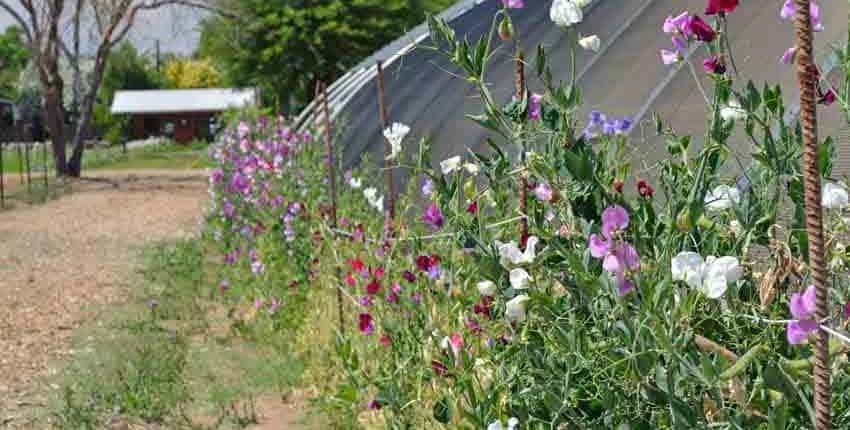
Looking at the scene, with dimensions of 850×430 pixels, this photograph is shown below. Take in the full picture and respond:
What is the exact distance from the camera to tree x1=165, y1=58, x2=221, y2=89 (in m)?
77.0

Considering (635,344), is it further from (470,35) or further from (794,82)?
(470,35)

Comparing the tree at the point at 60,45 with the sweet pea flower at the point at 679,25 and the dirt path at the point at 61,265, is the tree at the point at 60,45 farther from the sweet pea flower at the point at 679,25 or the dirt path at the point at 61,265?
the sweet pea flower at the point at 679,25

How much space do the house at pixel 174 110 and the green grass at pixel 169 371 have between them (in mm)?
56646

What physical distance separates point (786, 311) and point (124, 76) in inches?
2964

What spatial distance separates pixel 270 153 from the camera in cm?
803

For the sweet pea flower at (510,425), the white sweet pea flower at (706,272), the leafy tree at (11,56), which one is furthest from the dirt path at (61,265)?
the leafy tree at (11,56)

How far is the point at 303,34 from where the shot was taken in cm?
2917

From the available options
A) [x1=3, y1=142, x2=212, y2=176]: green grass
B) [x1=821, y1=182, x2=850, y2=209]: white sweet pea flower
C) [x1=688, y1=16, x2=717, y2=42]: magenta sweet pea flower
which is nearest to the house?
[x1=3, y1=142, x2=212, y2=176]: green grass

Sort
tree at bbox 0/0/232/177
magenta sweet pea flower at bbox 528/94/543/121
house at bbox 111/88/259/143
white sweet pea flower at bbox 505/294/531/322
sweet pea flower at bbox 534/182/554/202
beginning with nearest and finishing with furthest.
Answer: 1. white sweet pea flower at bbox 505/294/531/322
2. sweet pea flower at bbox 534/182/554/202
3. magenta sweet pea flower at bbox 528/94/543/121
4. tree at bbox 0/0/232/177
5. house at bbox 111/88/259/143

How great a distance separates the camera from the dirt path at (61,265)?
634cm

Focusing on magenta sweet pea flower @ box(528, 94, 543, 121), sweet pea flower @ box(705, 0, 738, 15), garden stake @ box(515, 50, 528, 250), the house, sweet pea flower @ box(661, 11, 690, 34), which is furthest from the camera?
the house

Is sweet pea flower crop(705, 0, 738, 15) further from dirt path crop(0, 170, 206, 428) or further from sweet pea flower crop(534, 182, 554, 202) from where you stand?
dirt path crop(0, 170, 206, 428)

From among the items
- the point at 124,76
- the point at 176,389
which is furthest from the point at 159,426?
the point at 124,76

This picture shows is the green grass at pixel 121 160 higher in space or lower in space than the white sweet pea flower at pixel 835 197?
lower
